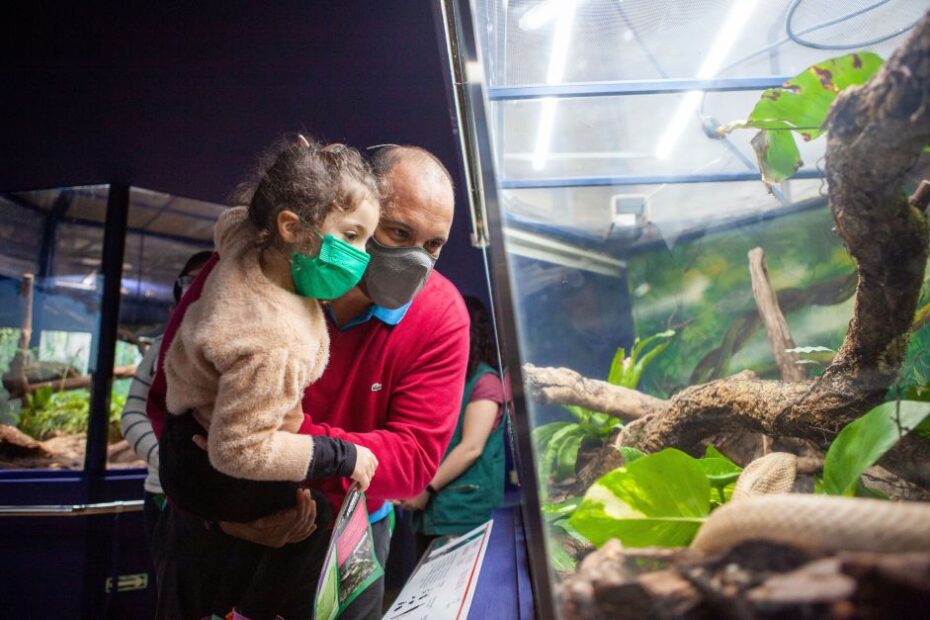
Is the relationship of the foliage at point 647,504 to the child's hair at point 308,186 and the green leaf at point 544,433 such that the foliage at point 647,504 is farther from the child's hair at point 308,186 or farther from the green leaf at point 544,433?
the child's hair at point 308,186

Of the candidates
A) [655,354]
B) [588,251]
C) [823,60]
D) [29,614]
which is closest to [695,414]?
[655,354]

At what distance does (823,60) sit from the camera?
0.53 meters

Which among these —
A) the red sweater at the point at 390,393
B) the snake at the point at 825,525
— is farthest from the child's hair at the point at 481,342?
the snake at the point at 825,525

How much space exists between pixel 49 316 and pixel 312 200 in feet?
6.24

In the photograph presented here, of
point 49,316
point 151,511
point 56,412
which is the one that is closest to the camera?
point 151,511

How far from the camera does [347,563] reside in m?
0.73

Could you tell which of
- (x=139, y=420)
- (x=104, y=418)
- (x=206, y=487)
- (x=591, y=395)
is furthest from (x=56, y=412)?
(x=591, y=395)

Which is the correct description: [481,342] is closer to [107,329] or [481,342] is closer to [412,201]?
[412,201]

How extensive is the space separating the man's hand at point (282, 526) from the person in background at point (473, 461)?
751 mm

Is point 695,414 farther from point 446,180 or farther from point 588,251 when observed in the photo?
point 446,180

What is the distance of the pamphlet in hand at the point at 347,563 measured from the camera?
2.19ft

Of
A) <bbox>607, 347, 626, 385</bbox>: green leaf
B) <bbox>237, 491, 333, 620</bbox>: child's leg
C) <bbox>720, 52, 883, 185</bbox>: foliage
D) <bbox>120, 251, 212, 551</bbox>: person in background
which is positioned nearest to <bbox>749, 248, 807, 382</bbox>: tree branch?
<bbox>720, 52, 883, 185</bbox>: foliage

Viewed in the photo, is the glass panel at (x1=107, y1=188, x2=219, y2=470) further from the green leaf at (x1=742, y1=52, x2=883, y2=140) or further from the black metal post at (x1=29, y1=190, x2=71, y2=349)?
the green leaf at (x1=742, y1=52, x2=883, y2=140)

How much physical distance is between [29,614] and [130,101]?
1.71 metres
